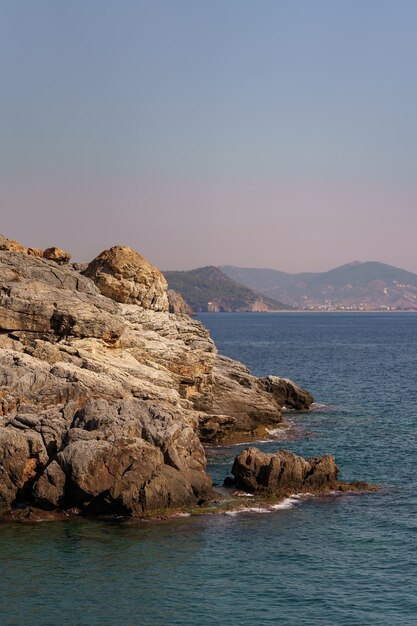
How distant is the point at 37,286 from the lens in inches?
2479

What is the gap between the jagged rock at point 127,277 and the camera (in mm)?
71500

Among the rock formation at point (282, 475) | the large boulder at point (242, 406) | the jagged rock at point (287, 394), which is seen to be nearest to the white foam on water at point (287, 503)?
the rock formation at point (282, 475)

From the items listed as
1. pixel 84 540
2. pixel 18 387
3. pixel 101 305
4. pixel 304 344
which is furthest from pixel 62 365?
pixel 304 344

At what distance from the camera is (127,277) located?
72250 mm

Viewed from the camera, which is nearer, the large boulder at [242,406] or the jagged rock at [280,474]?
the jagged rock at [280,474]

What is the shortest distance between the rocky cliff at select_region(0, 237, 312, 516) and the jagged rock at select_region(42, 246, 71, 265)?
15 cm

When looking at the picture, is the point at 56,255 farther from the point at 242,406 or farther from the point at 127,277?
the point at 242,406

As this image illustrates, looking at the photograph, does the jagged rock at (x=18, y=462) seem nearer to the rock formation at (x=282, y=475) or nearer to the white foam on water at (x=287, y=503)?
the rock formation at (x=282, y=475)

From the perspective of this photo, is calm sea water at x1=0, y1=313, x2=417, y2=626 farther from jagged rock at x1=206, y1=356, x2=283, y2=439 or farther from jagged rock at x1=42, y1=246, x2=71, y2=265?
jagged rock at x1=42, y1=246, x2=71, y2=265

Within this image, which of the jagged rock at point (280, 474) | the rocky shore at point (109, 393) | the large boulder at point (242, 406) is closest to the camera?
the rocky shore at point (109, 393)

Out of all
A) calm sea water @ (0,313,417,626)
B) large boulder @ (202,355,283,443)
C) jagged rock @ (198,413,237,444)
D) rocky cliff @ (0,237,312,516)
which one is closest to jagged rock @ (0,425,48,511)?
rocky cliff @ (0,237,312,516)

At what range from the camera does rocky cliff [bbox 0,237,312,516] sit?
44.1m

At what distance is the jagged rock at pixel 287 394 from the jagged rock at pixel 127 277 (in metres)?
16.4

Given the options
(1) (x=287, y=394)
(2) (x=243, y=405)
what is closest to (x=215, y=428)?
(2) (x=243, y=405)
